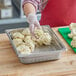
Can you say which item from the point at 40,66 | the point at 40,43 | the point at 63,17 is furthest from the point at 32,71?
the point at 63,17

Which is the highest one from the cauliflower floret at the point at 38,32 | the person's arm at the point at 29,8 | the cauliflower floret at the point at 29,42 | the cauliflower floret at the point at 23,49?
the person's arm at the point at 29,8

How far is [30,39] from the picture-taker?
0.95 m

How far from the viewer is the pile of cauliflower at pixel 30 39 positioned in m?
0.90

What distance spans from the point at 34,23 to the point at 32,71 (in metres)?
0.25

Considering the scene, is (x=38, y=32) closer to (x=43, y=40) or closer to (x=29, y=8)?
(x=43, y=40)

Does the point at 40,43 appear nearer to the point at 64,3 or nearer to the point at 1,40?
the point at 1,40

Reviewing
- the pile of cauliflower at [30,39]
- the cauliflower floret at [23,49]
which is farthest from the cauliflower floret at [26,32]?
the cauliflower floret at [23,49]

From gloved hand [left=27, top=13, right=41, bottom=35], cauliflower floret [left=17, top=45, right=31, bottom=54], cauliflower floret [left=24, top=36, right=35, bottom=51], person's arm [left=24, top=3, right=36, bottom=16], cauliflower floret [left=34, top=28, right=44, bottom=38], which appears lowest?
cauliflower floret [left=17, top=45, right=31, bottom=54]

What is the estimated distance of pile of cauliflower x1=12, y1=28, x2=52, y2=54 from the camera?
0.90m

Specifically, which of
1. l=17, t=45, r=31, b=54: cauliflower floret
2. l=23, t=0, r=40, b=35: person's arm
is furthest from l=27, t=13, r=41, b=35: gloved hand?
l=17, t=45, r=31, b=54: cauliflower floret

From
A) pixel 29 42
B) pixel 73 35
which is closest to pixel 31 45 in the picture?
pixel 29 42

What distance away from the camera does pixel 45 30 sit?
103cm

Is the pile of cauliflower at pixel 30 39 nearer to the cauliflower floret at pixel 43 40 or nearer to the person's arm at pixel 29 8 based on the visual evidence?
the cauliflower floret at pixel 43 40

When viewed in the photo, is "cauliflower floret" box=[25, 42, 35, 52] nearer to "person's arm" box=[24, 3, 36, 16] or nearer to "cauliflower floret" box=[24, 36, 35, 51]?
"cauliflower floret" box=[24, 36, 35, 51]
